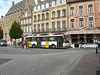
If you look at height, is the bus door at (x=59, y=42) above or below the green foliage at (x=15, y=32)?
below

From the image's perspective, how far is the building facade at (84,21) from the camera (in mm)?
25413

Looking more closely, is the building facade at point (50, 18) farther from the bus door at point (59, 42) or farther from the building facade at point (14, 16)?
the building facade at point (14, 16)

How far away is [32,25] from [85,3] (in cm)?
1908

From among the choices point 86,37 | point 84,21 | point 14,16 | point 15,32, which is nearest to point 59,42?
point 86,37

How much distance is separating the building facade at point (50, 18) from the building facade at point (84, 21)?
7.01 feet

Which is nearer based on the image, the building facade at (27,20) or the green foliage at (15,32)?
the green foliage at (15,32)

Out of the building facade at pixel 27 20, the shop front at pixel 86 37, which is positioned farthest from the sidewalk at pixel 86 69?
the building facade at pixel 27 20

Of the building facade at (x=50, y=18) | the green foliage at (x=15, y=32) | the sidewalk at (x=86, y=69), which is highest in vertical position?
the building facade at (x=50, y=18)

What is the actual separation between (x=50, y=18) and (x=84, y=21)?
10561 mm

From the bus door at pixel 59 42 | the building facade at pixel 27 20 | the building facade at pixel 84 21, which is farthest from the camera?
the building facade at pixel 27 20

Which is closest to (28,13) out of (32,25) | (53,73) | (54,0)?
(32,25)

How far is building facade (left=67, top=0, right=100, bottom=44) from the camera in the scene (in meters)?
25.4

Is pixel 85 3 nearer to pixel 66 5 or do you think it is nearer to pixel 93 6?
pixel 93 6

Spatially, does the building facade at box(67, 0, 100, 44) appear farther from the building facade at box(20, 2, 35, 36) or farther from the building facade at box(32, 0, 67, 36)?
the building facade at box(20, 2, 35, 36)
